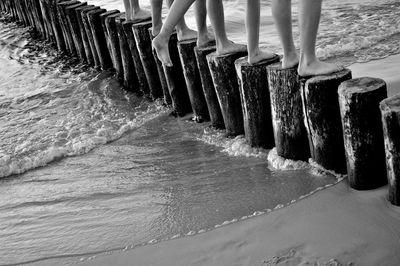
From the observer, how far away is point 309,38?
4.22 meters

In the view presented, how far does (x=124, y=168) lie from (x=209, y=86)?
46.8 inches

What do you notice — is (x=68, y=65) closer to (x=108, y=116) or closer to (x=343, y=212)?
(x=108, y=116)

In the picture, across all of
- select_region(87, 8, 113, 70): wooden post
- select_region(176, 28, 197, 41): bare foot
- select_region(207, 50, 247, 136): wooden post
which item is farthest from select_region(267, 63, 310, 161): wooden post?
select_region(87, 8, 113, 70): wooden post

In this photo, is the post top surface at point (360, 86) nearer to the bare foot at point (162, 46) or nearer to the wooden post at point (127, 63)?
the bare foot at point (162, 46)

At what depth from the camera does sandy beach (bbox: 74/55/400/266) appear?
3.34 metres

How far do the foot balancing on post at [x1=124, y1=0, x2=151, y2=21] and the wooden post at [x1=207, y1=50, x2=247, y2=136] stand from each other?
2052 mm

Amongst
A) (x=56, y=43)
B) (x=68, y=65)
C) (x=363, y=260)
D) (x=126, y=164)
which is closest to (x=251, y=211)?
(x=363, y=260)

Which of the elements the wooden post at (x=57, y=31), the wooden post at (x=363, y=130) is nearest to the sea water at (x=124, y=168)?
the wooden post at (x=363, y=130)

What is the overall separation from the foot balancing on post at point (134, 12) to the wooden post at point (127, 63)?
24 cm

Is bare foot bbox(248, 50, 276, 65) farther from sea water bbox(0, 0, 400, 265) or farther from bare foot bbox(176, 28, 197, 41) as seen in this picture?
bare foot bbox(176, 28, 197, 41)

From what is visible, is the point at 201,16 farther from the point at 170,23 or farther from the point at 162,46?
the point at 170,23

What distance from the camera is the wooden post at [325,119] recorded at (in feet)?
13.5

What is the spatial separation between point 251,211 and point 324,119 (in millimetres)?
843

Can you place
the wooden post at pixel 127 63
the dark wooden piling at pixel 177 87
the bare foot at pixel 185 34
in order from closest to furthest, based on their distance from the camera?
the bare foot at pixel 185 34
the dark wooden piling at pixel 177 87
the wooden post at pixel 127 63
